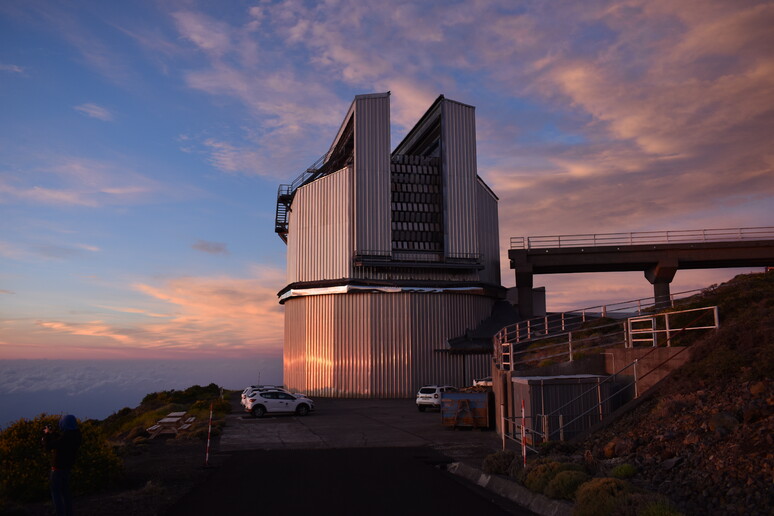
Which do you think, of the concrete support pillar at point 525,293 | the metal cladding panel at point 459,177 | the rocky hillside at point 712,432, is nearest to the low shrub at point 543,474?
the rocky hillside at point 712,432

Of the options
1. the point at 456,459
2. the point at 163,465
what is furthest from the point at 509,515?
the point at 163,465

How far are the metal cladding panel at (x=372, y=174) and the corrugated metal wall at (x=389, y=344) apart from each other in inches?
169

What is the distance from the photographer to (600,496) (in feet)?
30.2

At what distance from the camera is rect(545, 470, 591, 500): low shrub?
10484 mm

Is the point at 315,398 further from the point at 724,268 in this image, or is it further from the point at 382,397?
the point at 724,268

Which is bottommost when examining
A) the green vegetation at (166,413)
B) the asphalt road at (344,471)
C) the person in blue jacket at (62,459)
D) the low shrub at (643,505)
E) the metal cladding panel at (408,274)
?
the green vegetation at (166,413)

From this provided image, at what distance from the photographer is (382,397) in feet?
144

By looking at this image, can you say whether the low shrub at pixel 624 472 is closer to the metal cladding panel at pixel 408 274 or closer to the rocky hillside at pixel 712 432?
the rocky hillside at pixel 712 432

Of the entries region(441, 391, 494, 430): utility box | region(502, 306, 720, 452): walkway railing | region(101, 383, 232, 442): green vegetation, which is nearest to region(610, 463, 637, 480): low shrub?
region(502, 306, 720, 452): walkway railing

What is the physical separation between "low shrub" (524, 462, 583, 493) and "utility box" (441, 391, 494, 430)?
11369 mm

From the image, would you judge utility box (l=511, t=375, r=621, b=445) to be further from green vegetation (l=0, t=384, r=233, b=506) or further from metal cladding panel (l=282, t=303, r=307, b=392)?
metal cladding panel (l=282, t=303, r=307, b=392)

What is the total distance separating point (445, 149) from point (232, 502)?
38470 mm

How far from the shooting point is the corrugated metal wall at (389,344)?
44.1 meters

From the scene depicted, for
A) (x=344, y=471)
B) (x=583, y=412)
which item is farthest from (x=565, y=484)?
(x=583, y=412)
